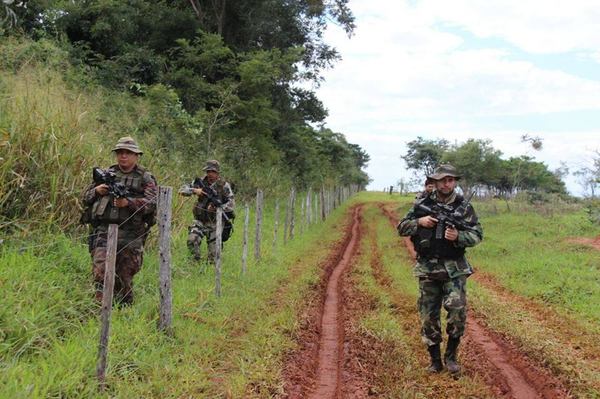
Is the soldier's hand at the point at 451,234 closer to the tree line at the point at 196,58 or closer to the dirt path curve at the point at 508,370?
the dirt path curve at the point at 508,370

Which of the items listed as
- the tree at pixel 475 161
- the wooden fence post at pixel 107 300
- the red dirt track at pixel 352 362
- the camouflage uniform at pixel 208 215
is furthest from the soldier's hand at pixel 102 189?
the tree at pixel 475 161

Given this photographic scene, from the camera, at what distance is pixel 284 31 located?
2473 cm

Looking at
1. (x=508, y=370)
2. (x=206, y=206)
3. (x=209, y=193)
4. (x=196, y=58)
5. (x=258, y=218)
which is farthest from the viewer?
(x=196, y=58)

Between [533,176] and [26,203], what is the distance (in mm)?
64092

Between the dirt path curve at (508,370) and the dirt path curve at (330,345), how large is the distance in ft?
5.03

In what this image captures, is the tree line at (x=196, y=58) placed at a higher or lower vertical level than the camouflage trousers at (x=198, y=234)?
higher

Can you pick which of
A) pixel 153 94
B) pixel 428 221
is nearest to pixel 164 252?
pixel 428 221

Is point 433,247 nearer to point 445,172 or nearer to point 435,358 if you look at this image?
point 445,172

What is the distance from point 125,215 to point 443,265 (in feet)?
11.9

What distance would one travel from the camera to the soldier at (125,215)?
5820 mm

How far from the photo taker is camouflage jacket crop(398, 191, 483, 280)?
18.2 feet

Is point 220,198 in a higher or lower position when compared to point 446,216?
higher

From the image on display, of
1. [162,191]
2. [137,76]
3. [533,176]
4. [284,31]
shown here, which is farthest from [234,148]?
[533,176]

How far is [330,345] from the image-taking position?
258 inches
